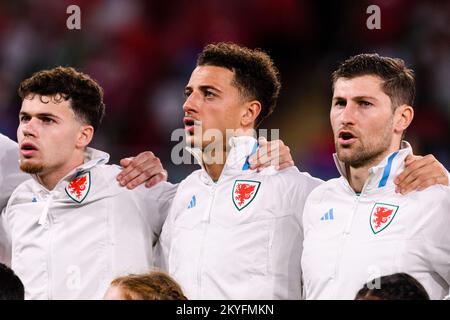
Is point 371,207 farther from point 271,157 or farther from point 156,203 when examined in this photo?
point 156,203

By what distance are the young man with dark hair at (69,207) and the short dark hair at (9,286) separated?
2.75ft

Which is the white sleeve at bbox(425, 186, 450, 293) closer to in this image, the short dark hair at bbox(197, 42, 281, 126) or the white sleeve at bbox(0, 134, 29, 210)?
the short dark hair at bbox(197, 42, 281, 126)

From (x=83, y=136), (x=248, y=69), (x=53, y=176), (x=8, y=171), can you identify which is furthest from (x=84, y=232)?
(x=248, y=69)

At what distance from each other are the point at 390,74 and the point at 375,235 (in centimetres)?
66

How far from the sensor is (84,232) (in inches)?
143

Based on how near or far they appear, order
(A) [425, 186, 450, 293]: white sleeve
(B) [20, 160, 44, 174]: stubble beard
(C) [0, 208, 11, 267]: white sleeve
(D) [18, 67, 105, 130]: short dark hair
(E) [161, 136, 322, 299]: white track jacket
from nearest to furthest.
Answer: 1. (A) [425, 186, 450, 293]: white sleeve
2. (E) [161, 136, 322, 299]: white track jacket
3. (B) [20, 160, 44, 174]: stubble beard
4. (D) [18, 67, 105, 130]: short dark hair
5. (C) [0, 208, 11, 267]: white sleeve

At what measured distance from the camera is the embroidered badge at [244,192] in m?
3.43

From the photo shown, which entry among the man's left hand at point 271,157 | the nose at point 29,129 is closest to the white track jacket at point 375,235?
the man's left hand at point 271,157

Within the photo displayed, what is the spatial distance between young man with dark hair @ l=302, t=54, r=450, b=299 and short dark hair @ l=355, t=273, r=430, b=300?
53cm

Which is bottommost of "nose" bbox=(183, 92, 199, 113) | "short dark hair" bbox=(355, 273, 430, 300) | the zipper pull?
"short dark hair" bbox=(355, 273, 430, 300)

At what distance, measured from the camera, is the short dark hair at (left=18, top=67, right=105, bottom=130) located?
12.4 ft

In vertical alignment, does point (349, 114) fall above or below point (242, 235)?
above

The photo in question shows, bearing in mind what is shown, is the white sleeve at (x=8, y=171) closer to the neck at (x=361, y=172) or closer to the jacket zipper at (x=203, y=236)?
the jacket zipper at (x=203, y=236)

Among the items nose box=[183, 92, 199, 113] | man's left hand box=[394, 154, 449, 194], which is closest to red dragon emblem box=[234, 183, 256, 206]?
nose box=[183, 92, 199, 113]
